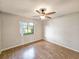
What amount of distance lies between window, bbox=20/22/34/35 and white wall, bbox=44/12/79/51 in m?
1.56

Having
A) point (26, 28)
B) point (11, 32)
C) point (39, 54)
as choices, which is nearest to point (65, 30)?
point (39, 54)

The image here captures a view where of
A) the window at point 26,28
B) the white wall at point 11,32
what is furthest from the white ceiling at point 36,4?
the window at point 26,28

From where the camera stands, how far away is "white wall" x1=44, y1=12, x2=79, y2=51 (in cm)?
370

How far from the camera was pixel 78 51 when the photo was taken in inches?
141

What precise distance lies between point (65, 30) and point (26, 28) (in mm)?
2906

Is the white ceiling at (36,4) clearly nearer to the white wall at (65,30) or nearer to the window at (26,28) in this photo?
the white wall at (65,30)

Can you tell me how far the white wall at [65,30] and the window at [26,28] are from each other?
5.11 ft

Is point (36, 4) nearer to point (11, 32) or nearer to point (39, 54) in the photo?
point (39, 54)

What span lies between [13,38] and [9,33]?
44cm

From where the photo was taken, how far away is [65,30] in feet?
14.3

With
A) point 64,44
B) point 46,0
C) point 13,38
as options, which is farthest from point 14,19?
point 64,44

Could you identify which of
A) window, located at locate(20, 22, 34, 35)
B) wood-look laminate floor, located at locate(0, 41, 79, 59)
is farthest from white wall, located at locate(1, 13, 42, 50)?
wood-look laminate floor, located at locate(0, 41, 79, 59)

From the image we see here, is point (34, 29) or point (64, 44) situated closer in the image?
point (64, 44)

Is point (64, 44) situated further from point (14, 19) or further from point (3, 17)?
point (3, 17)
